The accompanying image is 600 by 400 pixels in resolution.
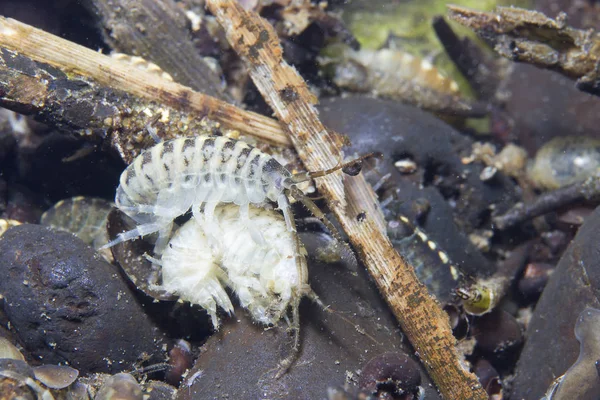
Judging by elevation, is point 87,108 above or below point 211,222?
above

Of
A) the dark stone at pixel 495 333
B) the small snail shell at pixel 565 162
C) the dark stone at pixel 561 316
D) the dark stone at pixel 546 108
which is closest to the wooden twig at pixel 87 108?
the dark stone at pixel 495 333

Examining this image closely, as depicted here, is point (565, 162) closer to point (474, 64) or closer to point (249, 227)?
point (474, 64)

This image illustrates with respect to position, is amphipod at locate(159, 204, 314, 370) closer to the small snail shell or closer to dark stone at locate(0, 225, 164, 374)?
dark stone at locate(0, 225, 164, 374)

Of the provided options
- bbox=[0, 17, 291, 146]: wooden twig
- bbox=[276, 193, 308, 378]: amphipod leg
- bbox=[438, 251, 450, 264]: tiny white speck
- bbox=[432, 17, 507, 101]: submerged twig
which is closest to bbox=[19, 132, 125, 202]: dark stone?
bbox=[0, 17, 291, 146]: wooden twig

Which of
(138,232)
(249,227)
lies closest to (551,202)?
(249,227)

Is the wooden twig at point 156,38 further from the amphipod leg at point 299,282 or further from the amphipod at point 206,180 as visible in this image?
the amphipod leg at point 299,282

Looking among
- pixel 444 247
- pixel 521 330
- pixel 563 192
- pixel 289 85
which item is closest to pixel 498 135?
pixel 563 192

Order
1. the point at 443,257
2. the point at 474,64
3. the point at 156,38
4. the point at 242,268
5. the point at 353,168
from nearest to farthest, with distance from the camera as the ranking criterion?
the point at 242,268 → the point at 353,168 → the point at 443,257 → the point at 156,38 → the point at 474,64

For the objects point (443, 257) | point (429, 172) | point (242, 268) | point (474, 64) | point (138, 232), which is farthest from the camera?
point (474, 64)
